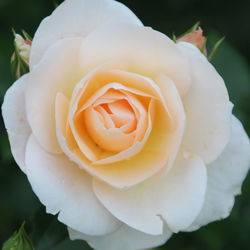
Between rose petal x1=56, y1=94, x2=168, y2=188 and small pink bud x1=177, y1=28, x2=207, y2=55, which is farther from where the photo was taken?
small pink bud x1=177, y1=28, x2=207, y2=55

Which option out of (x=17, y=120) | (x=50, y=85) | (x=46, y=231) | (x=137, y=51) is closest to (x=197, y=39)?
(x=137, y=51)

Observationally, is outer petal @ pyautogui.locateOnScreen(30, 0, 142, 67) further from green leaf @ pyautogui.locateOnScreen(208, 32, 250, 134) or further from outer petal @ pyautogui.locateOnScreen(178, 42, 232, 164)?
green leaf @ pyautogui.locateOnScreen(208, 32, 250, 134)

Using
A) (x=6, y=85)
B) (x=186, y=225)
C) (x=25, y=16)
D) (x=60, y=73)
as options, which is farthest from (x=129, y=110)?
(x=25, y=16)

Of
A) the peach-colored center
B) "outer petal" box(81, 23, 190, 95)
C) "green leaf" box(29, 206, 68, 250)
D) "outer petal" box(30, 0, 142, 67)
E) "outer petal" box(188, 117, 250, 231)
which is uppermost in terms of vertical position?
"outer petal" box(30, 0, 142, 67)

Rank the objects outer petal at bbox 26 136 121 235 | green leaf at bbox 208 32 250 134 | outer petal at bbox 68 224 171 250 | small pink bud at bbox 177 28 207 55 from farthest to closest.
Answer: green leaf at bbox 208 32 250 134 → small pink bud at bbox 177 28 207 55 → outer petal at bbox 68 224 171 250 → outer petal at bbox 26 136 121 235

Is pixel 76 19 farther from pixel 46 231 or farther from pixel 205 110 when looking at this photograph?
pixel 46 231

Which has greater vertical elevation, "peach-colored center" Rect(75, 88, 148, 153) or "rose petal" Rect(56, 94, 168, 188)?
"peach-colored center" Rect(75, 88, 148, 153)

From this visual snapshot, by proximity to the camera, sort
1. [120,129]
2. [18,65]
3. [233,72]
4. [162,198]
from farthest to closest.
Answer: [233,72], [18,65], [162,198], [120,129]

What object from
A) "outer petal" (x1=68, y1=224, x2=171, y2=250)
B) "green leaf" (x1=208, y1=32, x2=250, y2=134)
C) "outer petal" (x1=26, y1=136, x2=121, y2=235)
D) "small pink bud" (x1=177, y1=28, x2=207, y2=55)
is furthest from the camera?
"green leaf" (x1=208, y1=32, x2=250, y2=134)

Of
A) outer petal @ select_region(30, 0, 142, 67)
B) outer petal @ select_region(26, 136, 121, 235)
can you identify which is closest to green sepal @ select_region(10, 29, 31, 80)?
outer petal @ select_region(30, 0, 142, 67)
